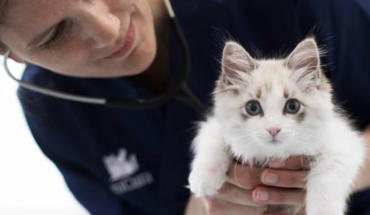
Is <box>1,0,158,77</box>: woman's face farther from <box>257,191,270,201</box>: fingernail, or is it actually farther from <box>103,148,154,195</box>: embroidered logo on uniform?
<box>257,191,270,201</box>: fingernail

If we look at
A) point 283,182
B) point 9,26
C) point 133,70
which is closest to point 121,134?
point 133,70

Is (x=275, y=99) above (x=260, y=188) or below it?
above

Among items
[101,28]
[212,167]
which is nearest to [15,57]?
[101,28]

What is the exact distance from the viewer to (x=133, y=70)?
3.96 feet

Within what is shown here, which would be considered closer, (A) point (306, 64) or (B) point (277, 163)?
(A) point (306, 64)

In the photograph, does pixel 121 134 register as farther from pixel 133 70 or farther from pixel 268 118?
pixel 268 118

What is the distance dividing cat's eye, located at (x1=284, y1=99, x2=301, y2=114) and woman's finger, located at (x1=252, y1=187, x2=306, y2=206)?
247mm

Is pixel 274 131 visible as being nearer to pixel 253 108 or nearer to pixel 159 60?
pixel 253 108

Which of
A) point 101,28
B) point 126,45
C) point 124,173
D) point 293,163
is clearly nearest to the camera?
point 293,163

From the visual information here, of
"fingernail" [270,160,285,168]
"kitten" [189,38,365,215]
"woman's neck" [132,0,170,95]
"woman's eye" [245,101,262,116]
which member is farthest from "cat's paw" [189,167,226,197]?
"woman's neck" [132,0,170,95]

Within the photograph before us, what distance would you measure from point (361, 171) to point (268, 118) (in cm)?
40

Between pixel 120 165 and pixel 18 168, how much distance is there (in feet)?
1.50

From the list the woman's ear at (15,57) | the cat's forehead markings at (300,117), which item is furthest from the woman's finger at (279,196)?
the woman's ear at (15,57)

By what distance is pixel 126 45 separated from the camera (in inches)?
44.4
